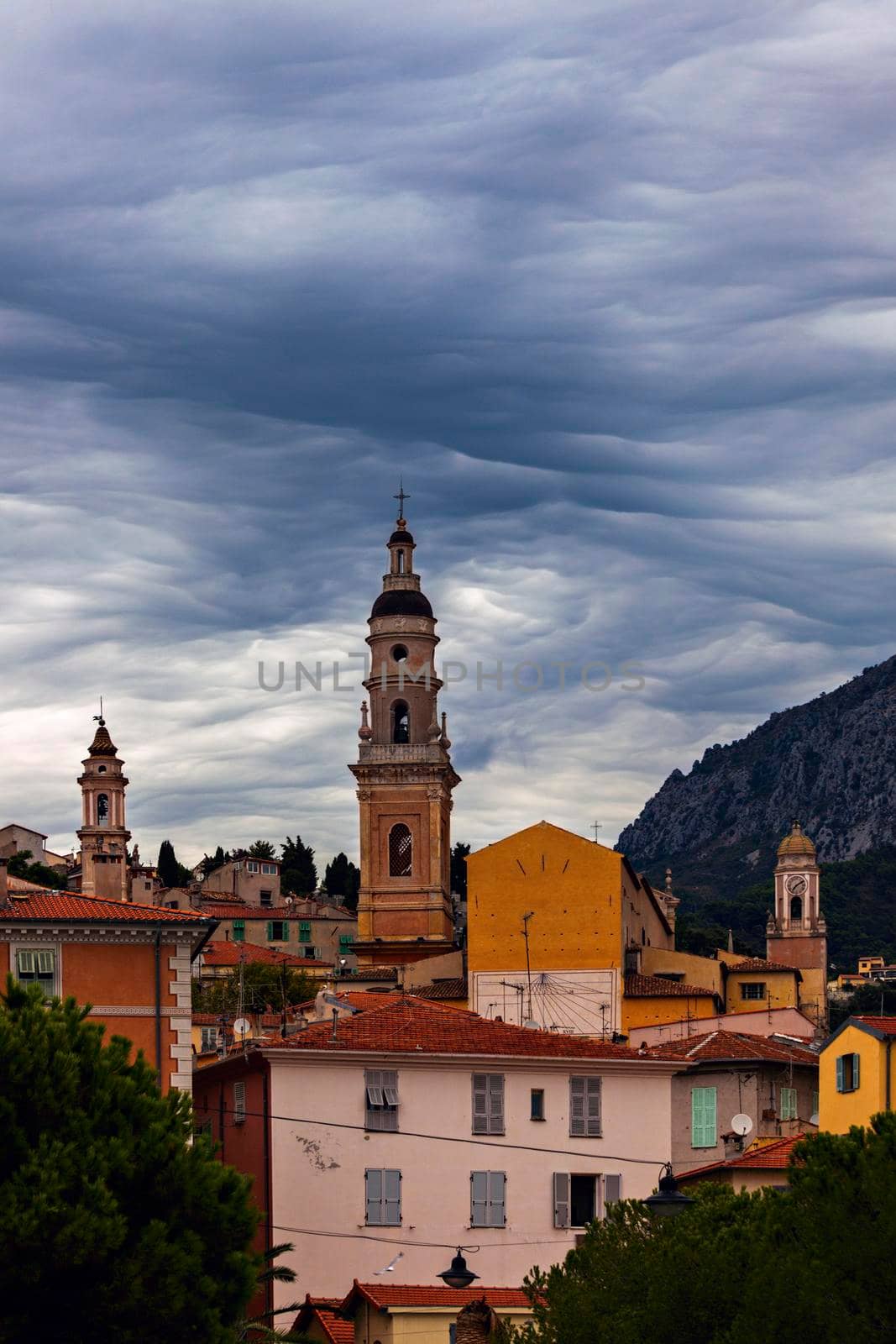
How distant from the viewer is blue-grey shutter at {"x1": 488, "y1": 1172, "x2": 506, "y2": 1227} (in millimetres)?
49375

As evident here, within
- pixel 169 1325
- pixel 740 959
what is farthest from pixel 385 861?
pixel 169 1325

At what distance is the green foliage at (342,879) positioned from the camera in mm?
173750

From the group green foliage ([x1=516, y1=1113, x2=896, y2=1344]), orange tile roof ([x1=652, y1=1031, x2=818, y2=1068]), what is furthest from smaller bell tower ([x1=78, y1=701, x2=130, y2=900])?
green foliage ([x1=516, y1=1113, x2=896, y2=1344])

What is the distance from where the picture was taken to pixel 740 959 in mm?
107688

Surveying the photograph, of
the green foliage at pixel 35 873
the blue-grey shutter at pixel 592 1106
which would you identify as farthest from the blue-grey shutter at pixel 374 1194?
the green foliage at pixel 35 873

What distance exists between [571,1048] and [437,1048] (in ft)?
10.4

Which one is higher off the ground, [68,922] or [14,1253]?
[68,922]

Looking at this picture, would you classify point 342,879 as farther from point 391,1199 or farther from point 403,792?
point 391,1199

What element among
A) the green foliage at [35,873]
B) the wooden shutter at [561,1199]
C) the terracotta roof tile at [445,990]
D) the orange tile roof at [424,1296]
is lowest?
the orange tile roof at [424,1296]

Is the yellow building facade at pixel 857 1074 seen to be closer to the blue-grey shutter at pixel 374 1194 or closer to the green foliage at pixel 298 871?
the blue-grey shutter at pixel 374 1194

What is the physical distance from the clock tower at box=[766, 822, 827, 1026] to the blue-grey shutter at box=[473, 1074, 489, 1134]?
84658mm

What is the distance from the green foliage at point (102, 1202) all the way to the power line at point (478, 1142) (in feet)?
40.9

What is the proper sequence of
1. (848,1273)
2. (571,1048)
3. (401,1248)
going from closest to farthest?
(848,1273)
(401,1248)
(571,1048)

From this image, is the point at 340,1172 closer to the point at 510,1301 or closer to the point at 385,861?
the point at 510,1301
